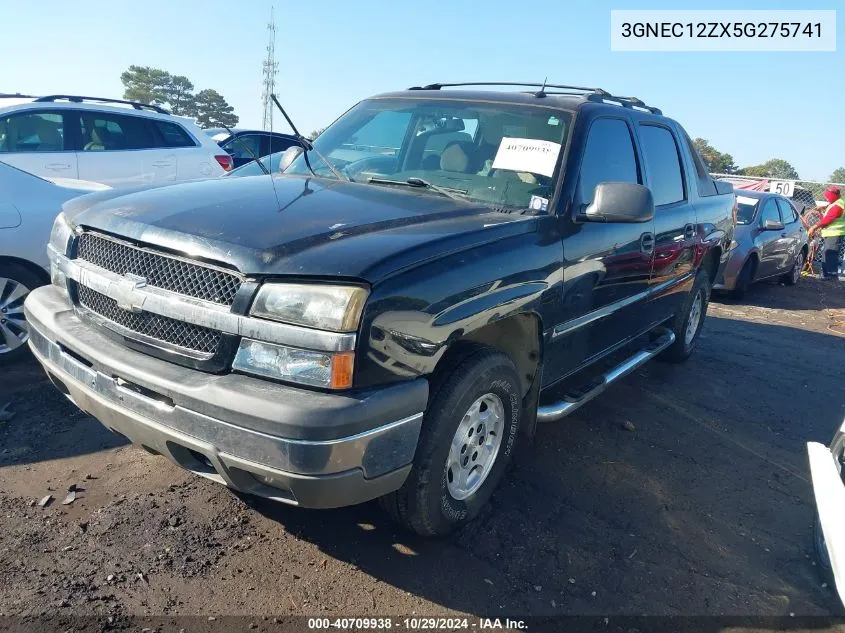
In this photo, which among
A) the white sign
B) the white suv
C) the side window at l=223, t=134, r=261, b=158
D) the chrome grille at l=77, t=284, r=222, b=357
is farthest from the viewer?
the white sign

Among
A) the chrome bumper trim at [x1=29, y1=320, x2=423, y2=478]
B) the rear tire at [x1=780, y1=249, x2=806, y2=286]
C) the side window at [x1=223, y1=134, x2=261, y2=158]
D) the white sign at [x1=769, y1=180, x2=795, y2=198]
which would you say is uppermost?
the side window at [x1=223, y1=134, x2=261, y2=158]

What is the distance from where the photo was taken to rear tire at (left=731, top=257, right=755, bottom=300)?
9.54 m

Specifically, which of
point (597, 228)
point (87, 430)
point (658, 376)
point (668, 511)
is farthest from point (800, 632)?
point (87, 430)

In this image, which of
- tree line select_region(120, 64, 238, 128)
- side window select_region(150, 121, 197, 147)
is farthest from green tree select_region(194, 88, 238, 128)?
side window select_region(150, 121, 197, 147)

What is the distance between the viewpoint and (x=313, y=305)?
2229 mm

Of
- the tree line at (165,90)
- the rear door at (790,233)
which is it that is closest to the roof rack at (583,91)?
the rear door at (790,233)

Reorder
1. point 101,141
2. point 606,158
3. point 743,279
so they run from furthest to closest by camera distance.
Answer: point 743,279, point 101,141, point 606,158

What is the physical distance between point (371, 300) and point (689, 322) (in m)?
4.41

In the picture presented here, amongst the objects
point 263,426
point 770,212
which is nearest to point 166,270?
point 263,426

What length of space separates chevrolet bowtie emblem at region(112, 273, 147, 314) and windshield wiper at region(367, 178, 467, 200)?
139 centimetres

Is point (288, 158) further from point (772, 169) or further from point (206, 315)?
point (772, 169)

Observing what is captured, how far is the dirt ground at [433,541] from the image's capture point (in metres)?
2.56

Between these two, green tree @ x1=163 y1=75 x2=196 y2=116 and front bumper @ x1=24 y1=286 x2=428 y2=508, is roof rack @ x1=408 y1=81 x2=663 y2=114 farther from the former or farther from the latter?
green tree @ x1=163 y1=75 x2=196 y2=116

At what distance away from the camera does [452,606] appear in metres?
2.56
